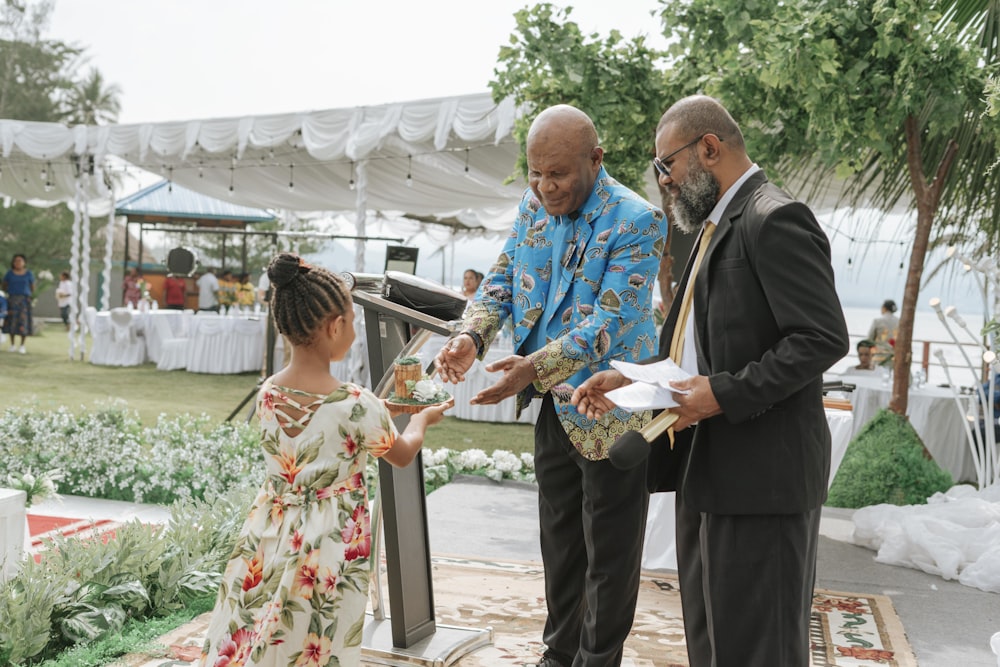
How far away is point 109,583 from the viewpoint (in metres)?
3.40

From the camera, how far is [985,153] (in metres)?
5.73

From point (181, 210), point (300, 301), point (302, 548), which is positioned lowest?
point (302, 548)

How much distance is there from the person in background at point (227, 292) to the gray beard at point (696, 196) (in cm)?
1371

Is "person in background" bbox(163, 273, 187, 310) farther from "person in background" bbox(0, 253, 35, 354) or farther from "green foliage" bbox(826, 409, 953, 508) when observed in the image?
"green foliage" bbox(826, 409, 953, 508)

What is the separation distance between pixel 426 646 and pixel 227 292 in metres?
13.1

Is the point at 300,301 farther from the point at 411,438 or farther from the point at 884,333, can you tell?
the point at 884,333

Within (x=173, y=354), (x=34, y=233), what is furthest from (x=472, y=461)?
(x=34, y=233)

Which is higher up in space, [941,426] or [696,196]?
[696,196]

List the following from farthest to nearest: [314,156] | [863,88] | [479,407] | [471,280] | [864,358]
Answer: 1. [314,156]
2. [471,280]
3. [479,407]
4. [864,358]
5. [863,88]

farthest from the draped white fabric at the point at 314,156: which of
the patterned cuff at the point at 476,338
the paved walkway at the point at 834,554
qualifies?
the patterned cuff at the point at 476,338

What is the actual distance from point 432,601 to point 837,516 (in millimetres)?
3545

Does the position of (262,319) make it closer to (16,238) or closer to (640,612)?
(640,612)

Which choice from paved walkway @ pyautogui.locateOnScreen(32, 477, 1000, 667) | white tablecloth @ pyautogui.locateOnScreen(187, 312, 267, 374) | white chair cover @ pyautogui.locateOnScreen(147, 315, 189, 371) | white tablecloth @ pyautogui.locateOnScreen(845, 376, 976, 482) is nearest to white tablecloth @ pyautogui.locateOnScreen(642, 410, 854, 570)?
paved walkway @ pyautogui.locateOnScreen(32, 477, 1000, 667)

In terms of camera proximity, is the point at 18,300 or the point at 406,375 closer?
the point at 406,375
